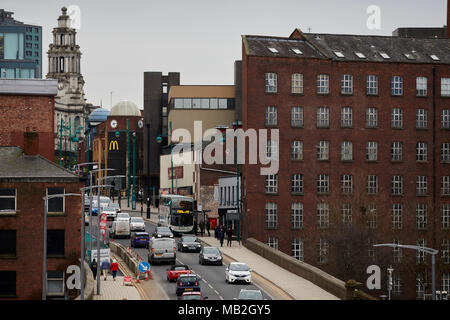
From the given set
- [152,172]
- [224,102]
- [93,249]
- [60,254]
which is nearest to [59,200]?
[60,254]

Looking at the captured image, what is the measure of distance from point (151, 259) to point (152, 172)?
338 ft

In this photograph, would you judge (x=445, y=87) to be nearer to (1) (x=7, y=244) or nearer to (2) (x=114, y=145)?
(1) (x=7, y=244)

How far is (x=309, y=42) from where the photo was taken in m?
93.8

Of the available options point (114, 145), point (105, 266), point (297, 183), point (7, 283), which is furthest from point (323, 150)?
point (114, 145)

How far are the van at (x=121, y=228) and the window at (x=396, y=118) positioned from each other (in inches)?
1147

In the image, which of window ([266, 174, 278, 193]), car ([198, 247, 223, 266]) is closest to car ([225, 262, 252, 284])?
car ([198, 247, 223, 266])

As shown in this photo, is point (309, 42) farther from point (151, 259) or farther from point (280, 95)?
point (151, 259)

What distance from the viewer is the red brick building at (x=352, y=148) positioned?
87.6 metres

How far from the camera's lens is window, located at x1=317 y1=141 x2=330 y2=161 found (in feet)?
297

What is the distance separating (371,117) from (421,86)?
20.9 ft

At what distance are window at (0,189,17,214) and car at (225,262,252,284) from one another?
49.8 ft

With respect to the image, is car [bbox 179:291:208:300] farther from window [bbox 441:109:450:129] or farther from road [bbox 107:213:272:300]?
window [bbox 441:109:450:129]

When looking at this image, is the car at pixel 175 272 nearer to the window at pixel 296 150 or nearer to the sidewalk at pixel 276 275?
the sidewalk at pixel 276 275

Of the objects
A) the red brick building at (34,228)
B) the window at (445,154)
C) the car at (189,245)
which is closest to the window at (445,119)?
the window at (445,154)
